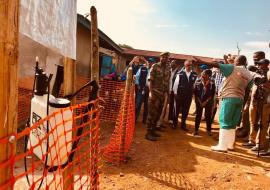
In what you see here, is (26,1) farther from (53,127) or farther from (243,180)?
(243,180)

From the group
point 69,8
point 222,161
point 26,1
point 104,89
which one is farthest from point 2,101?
point 104,89

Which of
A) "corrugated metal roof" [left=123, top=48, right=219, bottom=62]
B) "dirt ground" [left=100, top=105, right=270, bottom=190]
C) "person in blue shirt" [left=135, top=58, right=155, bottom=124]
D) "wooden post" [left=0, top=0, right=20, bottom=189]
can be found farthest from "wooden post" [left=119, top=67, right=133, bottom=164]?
"corrugated metal roof" [left=123, top=48, right=219, bottom=62]

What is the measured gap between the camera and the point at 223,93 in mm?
6441

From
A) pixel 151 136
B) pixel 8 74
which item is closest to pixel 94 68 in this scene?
pixel 8 74

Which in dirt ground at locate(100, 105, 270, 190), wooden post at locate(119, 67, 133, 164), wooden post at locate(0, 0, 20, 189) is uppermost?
wooden post at locate(0, 0, 20, 189)

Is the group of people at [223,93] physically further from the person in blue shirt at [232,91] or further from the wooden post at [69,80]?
the wooden post at [69,80]

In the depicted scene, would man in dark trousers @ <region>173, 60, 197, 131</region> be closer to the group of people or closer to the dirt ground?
the group of people

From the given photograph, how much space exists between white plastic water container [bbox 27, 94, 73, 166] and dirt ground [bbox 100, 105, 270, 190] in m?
2.42

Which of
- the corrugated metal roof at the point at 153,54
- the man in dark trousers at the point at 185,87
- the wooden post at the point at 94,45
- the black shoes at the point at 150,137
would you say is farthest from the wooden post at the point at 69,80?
the corrugated metal roof at the point at 153,54

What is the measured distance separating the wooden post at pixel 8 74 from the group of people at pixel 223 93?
5061 mm

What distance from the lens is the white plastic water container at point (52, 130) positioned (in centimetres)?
206

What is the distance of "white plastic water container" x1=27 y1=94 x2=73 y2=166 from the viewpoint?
6.77 feet

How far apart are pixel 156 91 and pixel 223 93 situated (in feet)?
5.70

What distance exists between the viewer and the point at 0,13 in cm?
114
